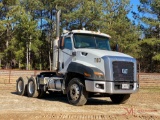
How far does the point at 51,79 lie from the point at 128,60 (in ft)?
12.8

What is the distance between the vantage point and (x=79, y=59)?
12.1 m

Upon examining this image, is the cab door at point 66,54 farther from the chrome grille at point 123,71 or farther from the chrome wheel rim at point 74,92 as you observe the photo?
the chrome grille at point 123,71

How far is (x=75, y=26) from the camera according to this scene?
51375 millimetres

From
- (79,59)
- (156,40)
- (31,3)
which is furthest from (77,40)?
(31,3)

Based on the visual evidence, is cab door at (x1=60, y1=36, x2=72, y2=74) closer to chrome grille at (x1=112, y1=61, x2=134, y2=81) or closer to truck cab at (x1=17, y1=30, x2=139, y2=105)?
truck cab at (x1=17, y1=30, x2=139, y2=105)

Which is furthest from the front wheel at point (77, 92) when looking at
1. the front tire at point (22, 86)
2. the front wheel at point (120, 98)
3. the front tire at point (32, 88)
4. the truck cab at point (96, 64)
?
the front tire at point (22, 86)

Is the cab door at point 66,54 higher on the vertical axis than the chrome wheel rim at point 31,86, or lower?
higher

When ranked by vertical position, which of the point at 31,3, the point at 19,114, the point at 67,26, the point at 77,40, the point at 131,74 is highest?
the point at 31,3

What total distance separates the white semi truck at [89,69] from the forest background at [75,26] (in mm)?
31000

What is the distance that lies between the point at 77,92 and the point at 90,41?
2350mm

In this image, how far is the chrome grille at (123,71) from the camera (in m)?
11.5

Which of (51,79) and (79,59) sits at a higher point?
(79,59)

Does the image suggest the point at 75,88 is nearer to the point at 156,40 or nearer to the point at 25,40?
the point at 156,40

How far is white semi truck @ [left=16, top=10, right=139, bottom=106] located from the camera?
445 inches
